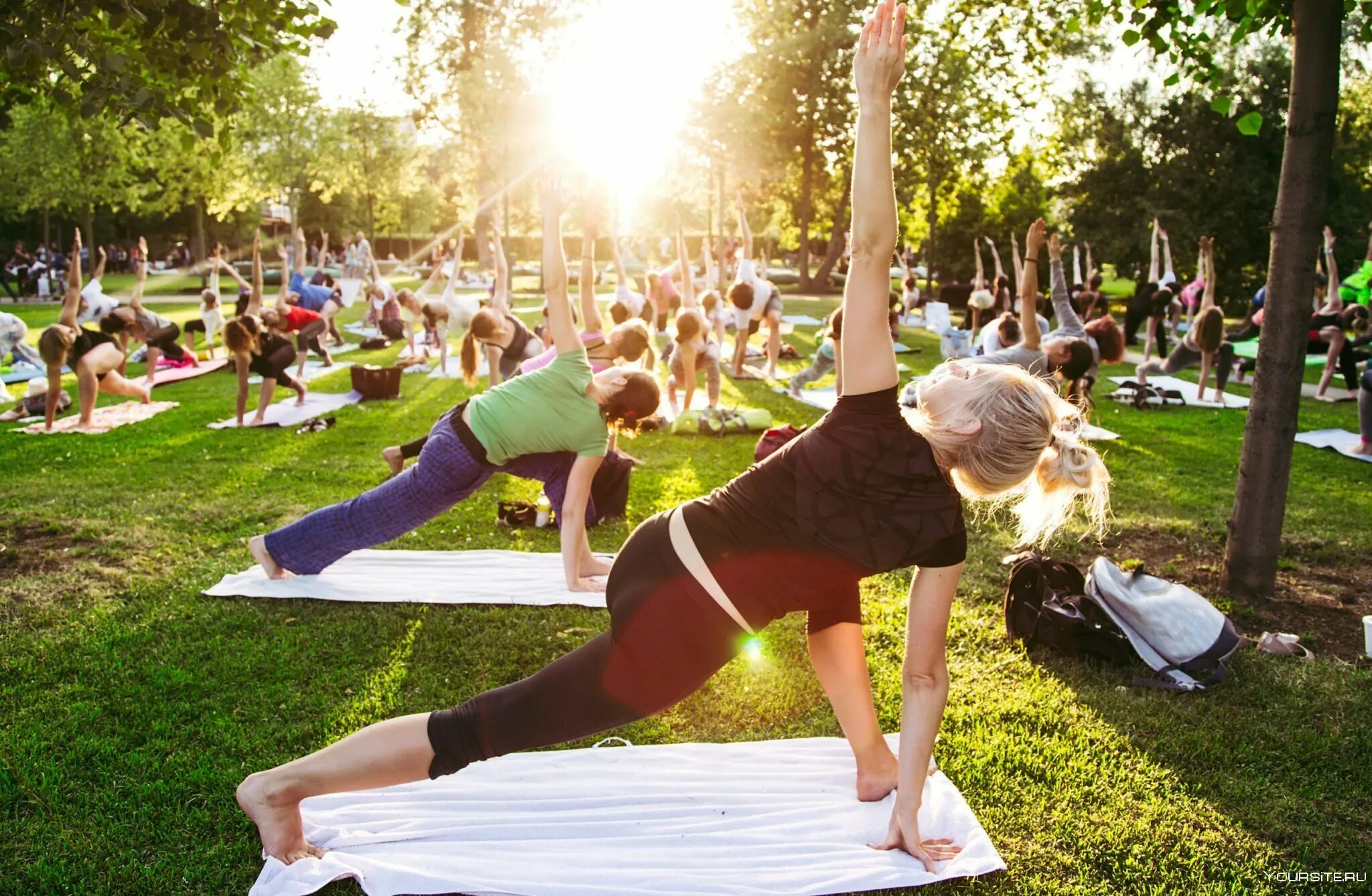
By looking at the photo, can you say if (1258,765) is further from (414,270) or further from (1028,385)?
(414,270)

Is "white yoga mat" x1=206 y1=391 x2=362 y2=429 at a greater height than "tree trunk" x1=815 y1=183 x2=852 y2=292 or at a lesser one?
lesser

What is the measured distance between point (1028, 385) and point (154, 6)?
445 centimetres

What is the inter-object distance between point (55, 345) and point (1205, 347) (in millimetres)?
13544

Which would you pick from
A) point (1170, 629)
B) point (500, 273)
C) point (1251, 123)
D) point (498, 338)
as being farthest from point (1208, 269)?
point (1170, 629)

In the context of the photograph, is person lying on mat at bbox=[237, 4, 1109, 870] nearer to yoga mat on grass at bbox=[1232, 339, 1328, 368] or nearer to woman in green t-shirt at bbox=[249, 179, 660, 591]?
woman in green t-shirt at bbox=[249, 179, 660, 591]

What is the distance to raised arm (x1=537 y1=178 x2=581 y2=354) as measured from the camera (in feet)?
14.3

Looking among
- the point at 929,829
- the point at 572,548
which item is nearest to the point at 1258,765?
the point at 929,829

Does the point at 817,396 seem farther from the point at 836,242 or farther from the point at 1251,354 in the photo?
the point at 836,242

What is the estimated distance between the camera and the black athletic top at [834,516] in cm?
236

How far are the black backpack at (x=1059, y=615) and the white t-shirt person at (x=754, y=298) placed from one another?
9.43 metres

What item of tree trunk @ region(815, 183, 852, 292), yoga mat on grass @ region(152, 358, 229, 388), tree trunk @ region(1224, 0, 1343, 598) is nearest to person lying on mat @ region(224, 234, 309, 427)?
yoga mat on grass @ region(152, 358, 229, 388)

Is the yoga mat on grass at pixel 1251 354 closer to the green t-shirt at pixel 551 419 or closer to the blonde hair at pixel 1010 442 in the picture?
the green t-shirt at pixel 551 419

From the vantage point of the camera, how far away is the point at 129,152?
1020cm

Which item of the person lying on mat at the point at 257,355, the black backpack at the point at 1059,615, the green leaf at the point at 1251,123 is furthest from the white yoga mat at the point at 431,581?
the person lying on mat at the point at 257,355
